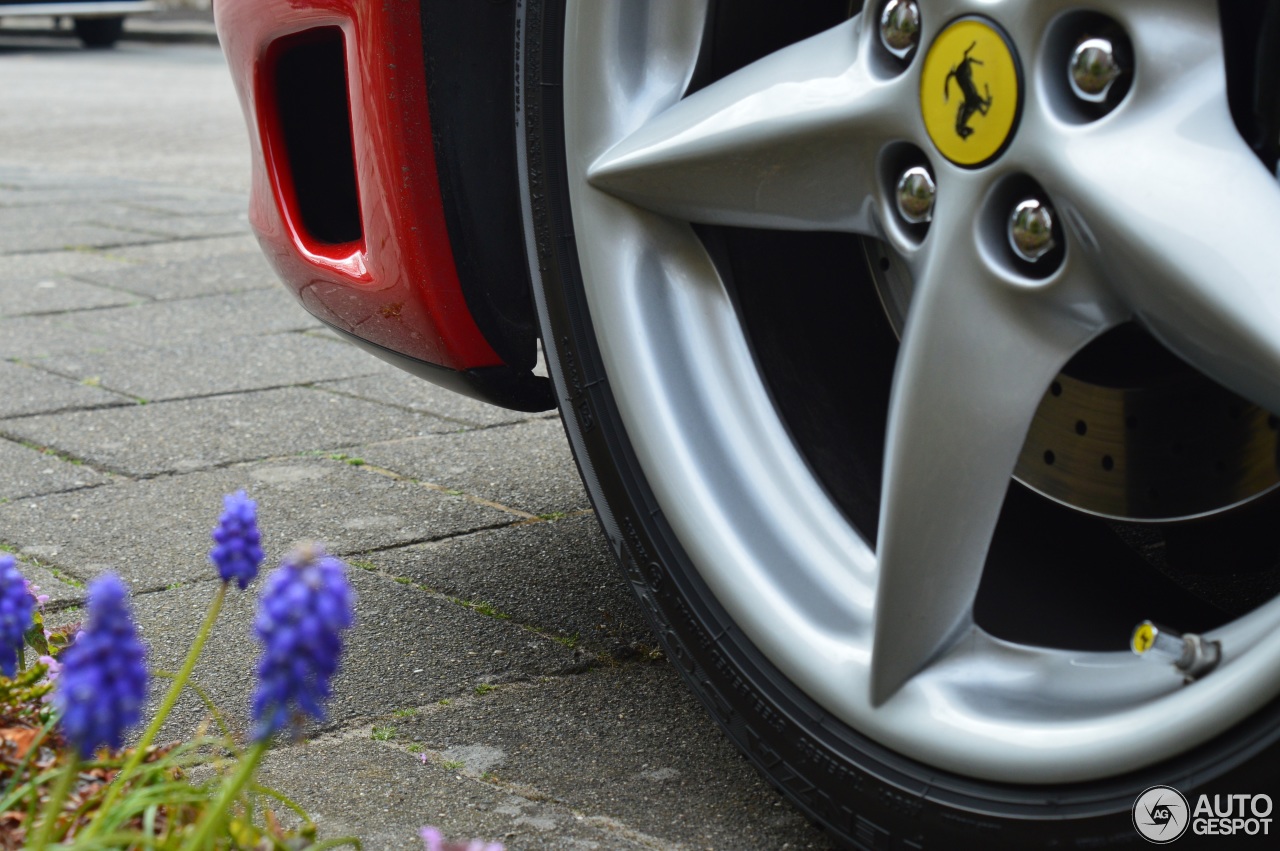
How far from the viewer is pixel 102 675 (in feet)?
2.74

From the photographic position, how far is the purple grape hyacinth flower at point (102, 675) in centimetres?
83

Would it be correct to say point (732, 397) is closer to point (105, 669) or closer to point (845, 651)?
point (845, 651)

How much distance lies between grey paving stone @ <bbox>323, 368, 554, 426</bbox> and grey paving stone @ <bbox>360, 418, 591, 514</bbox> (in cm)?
7

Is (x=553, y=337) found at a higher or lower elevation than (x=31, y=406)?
higher

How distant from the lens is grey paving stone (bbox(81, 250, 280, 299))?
3.91m

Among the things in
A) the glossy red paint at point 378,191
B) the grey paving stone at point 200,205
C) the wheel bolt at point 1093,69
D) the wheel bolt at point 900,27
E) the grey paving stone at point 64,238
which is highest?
the wheel bolt at point 900,27

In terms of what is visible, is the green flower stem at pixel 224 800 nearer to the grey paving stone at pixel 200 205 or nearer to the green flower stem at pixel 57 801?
the green flower stem at pixel 57 801

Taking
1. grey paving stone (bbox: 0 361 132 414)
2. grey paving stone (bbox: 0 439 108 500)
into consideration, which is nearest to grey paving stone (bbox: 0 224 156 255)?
grey paving stone (bbox: 0 361 132 414)

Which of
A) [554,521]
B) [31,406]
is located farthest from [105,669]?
[31,406]

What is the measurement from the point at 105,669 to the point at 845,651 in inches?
24.1

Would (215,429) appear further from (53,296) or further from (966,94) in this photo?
(966,94)

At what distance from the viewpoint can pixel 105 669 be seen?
838 millimetres

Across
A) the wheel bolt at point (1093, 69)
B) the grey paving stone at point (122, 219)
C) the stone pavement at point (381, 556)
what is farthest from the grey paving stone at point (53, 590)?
the grey paving stone at point (122, 219)
